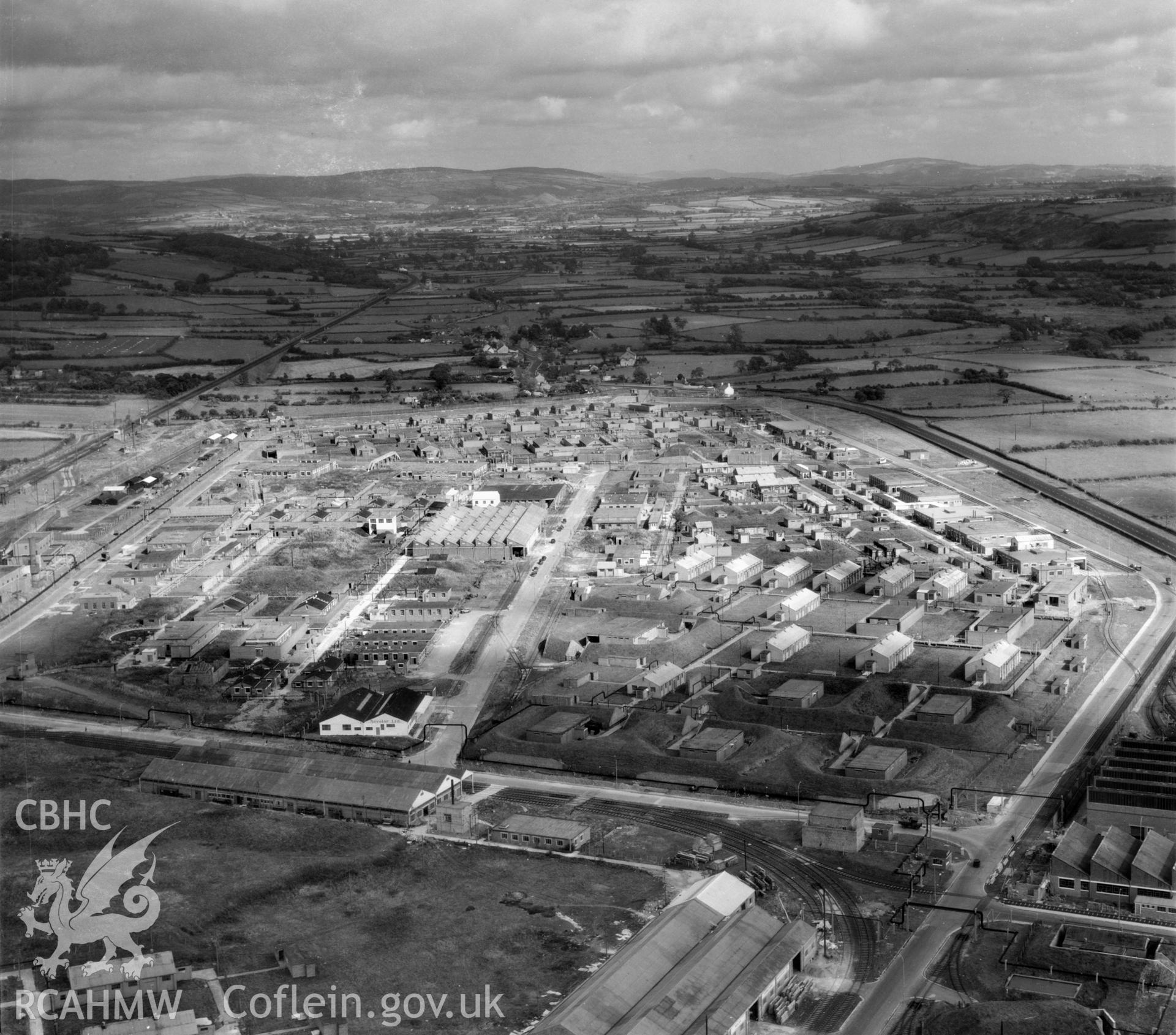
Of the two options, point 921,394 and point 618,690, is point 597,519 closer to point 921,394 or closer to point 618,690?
point 618,690

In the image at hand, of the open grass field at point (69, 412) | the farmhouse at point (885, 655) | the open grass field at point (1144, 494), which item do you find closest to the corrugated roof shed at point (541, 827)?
the farmhouse at point (885, 655)

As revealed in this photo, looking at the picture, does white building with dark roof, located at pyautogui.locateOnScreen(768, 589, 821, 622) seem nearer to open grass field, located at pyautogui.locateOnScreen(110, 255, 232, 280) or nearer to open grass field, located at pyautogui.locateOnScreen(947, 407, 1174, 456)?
open grass field, located at pyautogui.locateOnScreen(947, 407, 1174, 456)

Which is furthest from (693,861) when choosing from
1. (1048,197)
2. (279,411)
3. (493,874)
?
(1048,197)

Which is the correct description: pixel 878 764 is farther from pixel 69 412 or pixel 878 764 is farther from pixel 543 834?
pixel 69 412

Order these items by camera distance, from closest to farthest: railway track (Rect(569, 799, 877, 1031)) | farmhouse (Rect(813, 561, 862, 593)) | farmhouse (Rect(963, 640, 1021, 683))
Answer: railway track (Rect(569, 799, 877, 1031)), farmhouse (Rect(963, 640, 1021, 683)), farmhouse (Rect(813, 561, 862, 593))

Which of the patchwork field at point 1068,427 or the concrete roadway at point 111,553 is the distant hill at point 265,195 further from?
the patchwork field at point 1068,427

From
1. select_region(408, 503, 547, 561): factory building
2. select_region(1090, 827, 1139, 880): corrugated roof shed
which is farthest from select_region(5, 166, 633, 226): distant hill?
select_region(1090, 827, 1139, 880): corrugated roof shed
